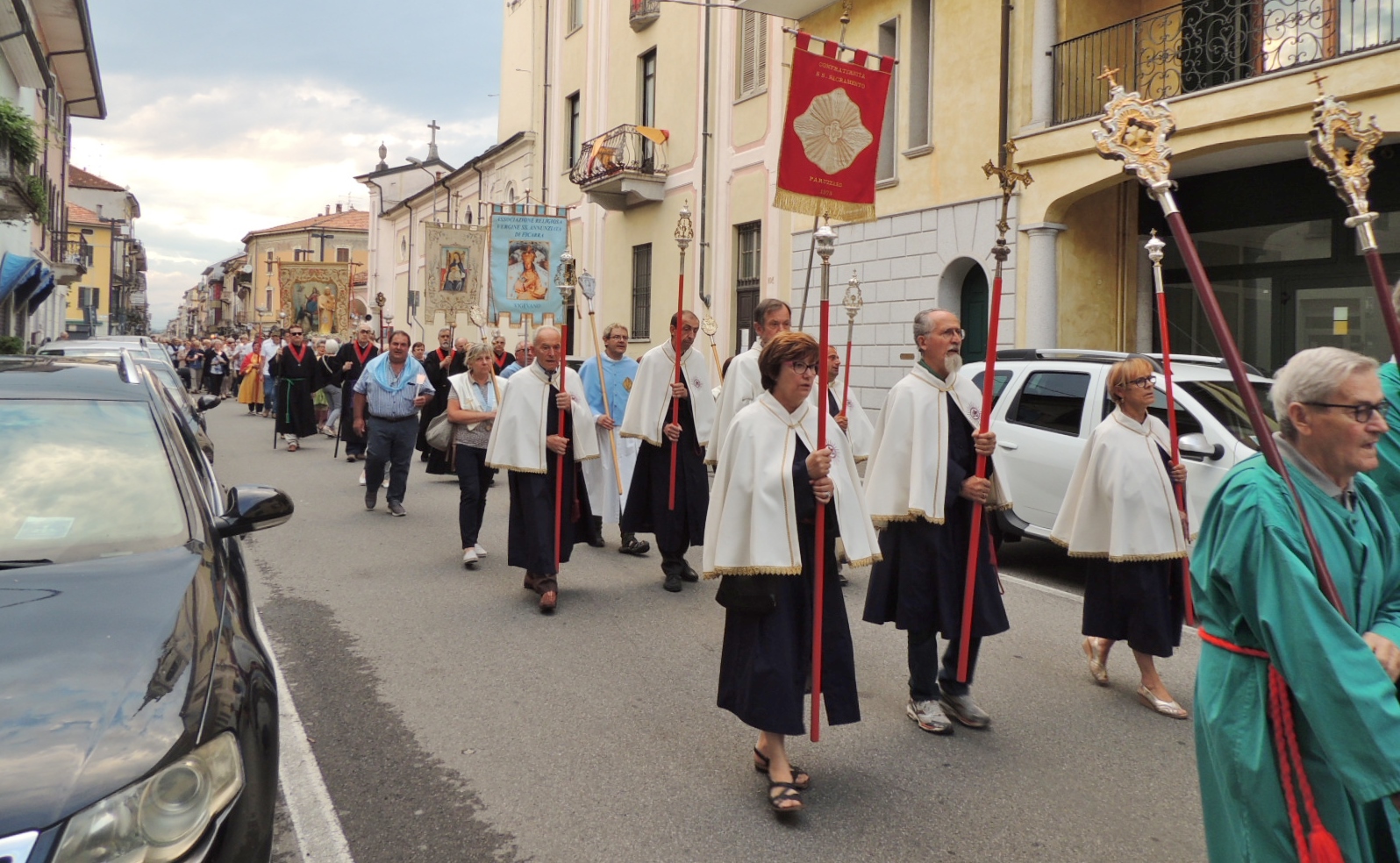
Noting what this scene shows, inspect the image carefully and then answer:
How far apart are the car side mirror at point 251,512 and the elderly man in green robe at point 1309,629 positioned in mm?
2798

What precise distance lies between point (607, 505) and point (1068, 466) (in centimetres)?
365

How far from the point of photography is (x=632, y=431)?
8.39 metres

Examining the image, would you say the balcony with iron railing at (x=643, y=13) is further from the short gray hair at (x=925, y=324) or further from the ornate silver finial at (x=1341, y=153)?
the ornate silver finial at (x=1341, y=153)

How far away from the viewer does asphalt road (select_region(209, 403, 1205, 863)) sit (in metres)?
3.70

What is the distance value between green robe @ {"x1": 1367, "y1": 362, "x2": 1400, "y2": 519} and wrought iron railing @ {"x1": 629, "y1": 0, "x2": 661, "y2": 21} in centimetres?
2269

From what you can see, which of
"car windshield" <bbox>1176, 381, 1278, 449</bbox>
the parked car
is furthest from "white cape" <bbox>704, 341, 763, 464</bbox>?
"car windshield" <bbox>1176, 381, 1278, 449</bbox>

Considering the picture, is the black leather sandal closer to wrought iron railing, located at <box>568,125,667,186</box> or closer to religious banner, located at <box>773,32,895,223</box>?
religious banner, located at <box>773,32,895,223</box>

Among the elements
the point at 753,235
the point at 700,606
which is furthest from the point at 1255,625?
the point at 753,235

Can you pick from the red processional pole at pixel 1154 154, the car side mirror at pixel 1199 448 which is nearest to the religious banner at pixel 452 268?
the car side mirror at pixel 1199 448

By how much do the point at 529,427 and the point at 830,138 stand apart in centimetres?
279

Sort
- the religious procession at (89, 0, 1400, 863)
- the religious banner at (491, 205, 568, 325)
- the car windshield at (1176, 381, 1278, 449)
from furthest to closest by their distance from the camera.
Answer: the religious banner at (491, 205, 568, 325)
the car windshield at (1176, 381, 1278, 449)
the religious procession at (89, 0, 1400, 863)

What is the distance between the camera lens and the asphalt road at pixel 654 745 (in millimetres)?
3703

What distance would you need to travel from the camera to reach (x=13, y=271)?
64.2 feet

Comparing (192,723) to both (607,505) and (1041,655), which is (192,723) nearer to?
(1041,655)
